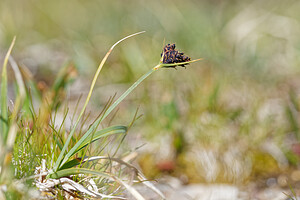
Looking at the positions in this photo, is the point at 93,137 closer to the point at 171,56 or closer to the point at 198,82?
the point at 171,56

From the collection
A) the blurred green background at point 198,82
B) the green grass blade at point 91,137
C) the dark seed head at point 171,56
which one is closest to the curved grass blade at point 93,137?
the green grass blade at point 91,137

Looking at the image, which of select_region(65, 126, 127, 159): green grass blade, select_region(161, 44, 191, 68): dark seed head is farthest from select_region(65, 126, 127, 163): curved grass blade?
select_region(161, 44, 191, 68): dark seed head

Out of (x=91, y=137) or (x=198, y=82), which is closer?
(x=91, y=137)

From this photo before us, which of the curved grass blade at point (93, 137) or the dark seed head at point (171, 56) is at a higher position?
the dark seed head at point (171, 56)

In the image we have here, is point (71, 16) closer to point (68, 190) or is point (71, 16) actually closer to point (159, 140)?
point (159, 140)

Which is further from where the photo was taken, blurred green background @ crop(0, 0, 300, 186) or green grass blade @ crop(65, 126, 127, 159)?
blurred green background @ crop(0, 0, 300, 186)

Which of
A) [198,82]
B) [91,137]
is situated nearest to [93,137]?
[91,137]

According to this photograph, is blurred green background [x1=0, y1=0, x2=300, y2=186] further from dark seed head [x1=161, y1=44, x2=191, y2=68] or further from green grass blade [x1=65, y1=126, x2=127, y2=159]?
dark seed head [x1=161, y1=44, x2=191, y2=68]

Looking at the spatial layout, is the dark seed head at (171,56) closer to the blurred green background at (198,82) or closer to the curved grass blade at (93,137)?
the curved grass blade at (93,137)
